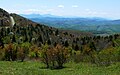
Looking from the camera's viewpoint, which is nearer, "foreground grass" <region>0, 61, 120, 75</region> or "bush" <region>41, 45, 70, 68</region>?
"foreground grass" <region>0, 61, 120, 75</region>

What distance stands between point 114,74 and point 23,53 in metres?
24.2

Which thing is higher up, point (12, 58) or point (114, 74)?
point (114, 74)

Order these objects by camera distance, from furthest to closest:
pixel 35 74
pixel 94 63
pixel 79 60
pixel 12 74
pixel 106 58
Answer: pixel 79 60, pixel 94 63, pixel 106 58, pixel 35 74, pixel 12 74

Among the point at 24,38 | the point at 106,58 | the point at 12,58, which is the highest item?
the point at 106,58

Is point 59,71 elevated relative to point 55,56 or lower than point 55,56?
lower

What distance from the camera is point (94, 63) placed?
38.2m

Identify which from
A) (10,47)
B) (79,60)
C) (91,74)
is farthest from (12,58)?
(91,74)

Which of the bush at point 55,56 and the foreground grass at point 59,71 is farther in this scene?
the bush at point 55,56

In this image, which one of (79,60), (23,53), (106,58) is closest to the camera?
(106,58)

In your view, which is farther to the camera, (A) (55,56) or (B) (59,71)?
(A) (55,56)

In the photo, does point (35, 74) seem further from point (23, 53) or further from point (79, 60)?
point (23, 53)

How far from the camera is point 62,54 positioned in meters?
36.4

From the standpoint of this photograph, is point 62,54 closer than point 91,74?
No

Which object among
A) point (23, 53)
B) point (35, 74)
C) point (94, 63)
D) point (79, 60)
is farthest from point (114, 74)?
point (23, 53)
